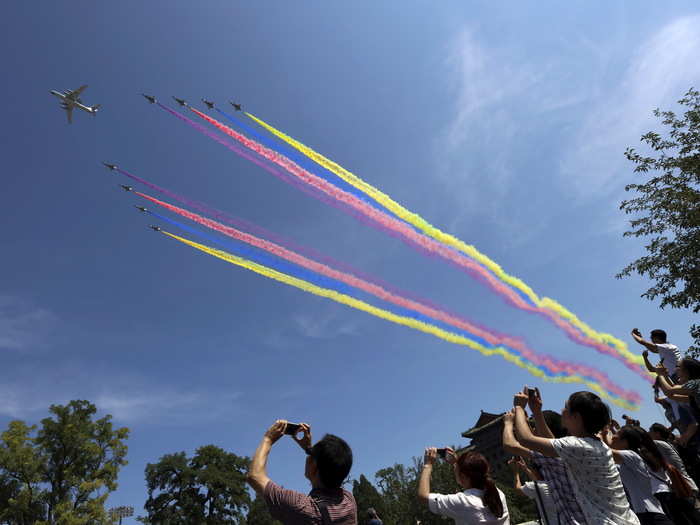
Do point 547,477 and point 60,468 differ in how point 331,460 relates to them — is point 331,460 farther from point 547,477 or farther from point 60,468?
point 60,468

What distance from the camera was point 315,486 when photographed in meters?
3.34

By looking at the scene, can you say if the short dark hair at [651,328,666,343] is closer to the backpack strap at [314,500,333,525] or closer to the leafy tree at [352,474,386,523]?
the backpack strap at [314,500,333,525]

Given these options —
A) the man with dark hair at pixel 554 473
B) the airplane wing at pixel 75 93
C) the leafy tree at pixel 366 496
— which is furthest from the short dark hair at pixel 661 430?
the leafy tree at pixel 366 496

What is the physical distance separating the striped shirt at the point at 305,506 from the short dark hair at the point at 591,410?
2.04 meters

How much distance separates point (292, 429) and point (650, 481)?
13.3 feet

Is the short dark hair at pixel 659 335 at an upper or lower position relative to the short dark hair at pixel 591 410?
upper

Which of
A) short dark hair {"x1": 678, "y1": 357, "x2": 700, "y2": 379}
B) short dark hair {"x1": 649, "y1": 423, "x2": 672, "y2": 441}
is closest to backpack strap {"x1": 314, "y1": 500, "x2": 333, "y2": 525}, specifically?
short dark hair {"x1": 678, "y1": 357, "x2": 700, "y2": 379}

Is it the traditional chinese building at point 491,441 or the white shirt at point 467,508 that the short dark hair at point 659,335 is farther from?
the traditional chinese building at point 491,441

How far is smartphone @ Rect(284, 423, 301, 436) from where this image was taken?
3.55m

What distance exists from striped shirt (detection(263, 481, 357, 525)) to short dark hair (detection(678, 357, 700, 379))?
482cm

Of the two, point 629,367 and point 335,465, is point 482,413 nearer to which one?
point 629,367

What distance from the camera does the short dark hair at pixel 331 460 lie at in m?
3.27

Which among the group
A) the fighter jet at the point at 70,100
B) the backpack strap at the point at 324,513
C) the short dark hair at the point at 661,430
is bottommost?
the backpack strap at the point at 324,513

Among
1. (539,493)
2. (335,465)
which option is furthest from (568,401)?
(335,465)
